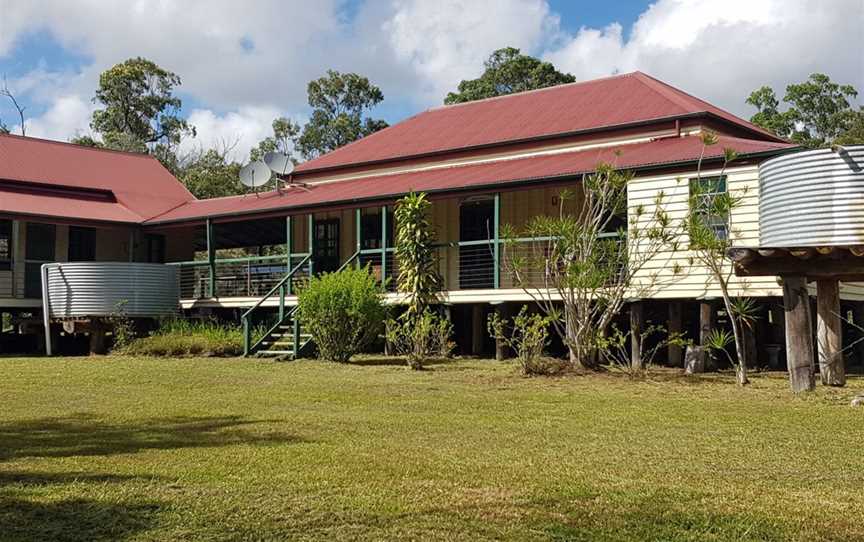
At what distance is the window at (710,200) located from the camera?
594 inches

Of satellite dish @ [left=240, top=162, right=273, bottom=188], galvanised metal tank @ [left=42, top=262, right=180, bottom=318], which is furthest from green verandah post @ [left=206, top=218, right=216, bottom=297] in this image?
satellite dish @ [left=240, top=162, right=273, bottom=188]

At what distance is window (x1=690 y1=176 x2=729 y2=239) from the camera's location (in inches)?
594

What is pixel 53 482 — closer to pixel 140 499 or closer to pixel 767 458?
pixel 140 499

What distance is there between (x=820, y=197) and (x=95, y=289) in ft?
52.3

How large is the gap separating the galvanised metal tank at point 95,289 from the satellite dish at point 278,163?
15.0 ft

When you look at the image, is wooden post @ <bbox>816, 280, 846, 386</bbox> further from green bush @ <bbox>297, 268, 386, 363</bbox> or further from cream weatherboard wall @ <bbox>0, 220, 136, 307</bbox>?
cream weatherboard wall @ <bbox>0, 220, 136, 307</bbox>

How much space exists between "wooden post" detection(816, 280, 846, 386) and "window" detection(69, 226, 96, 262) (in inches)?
763

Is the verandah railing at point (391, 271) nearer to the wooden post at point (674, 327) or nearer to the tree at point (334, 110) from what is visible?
the wooden post at point (674, 327)

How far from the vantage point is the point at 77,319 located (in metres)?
21.7

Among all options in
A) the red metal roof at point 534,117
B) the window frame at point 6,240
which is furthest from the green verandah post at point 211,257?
the window frame at point 6,240

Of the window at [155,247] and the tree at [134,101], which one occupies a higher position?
the tree at [134,101]

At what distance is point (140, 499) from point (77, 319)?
1727 cm

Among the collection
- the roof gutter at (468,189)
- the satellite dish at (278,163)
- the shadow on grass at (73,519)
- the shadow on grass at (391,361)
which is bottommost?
the shadow on grass at (73,519)

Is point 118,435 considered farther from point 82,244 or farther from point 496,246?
point 82,244
